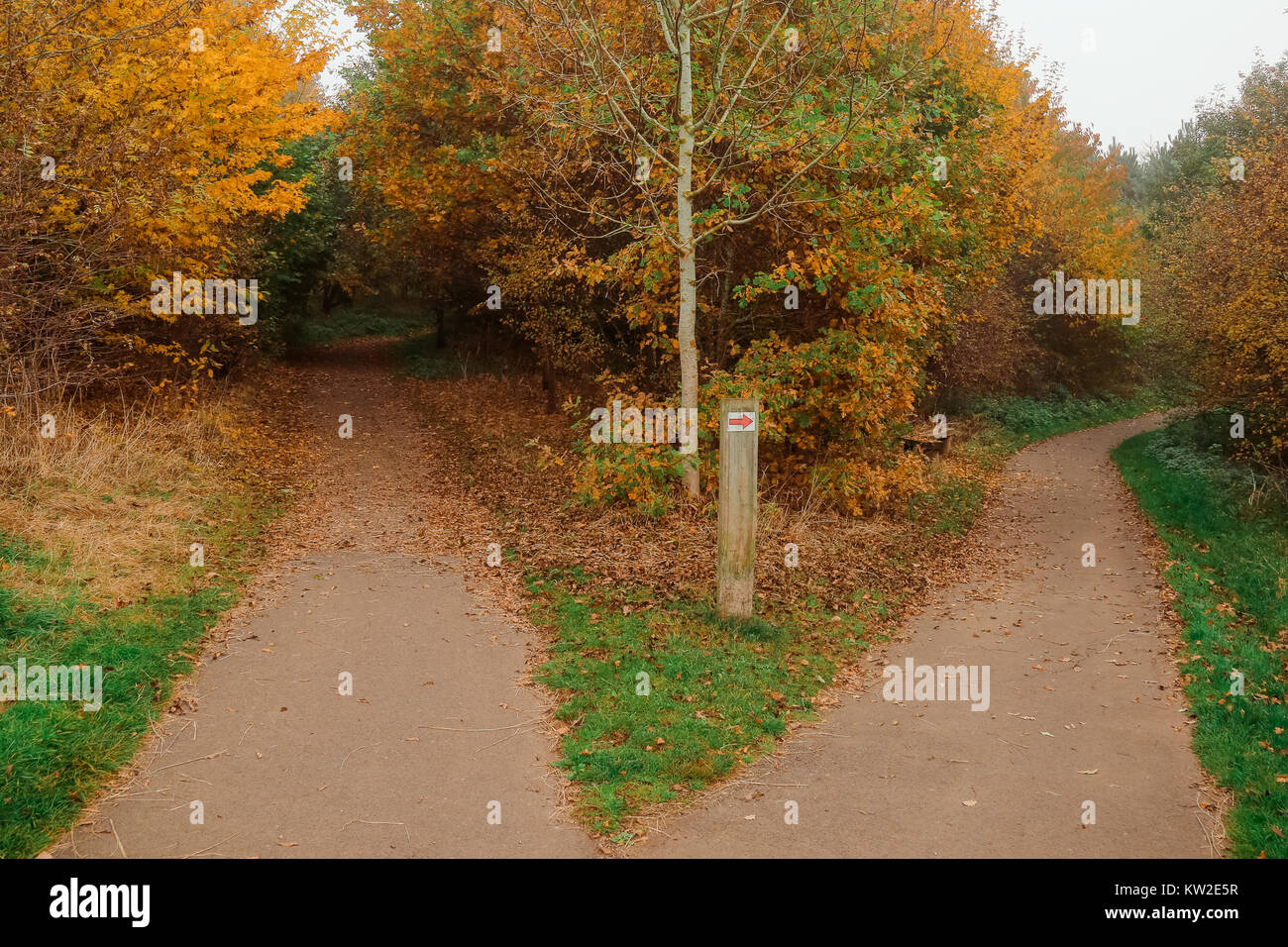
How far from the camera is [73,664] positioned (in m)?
6.22

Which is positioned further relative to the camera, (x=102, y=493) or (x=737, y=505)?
(x=102, y=493)

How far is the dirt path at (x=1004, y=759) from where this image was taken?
16.1 ft

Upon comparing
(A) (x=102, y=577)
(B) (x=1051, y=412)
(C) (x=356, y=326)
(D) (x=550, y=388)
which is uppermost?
(C) (x=356, y=326)

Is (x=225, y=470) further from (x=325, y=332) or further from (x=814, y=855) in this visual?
(x=325, y=332)

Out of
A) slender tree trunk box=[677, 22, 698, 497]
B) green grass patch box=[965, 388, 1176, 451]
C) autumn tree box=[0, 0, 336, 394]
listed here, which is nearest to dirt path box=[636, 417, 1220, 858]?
slender tree trunk box=[677, 22, 698, 497]

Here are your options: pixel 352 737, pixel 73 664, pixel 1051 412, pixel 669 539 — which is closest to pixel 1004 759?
pixel 352 737

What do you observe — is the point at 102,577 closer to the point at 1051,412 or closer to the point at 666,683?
the point at 666,683

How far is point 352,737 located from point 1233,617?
29.2ft

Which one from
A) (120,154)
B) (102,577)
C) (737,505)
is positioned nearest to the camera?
(737,505)

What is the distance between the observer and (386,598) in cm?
871

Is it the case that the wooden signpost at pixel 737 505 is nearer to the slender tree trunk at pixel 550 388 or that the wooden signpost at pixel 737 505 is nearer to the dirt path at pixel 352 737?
the dirt path at pixel 352 737

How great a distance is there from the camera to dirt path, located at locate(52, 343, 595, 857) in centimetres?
476

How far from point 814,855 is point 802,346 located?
752cm

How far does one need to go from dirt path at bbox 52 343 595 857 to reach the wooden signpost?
6.30ft
